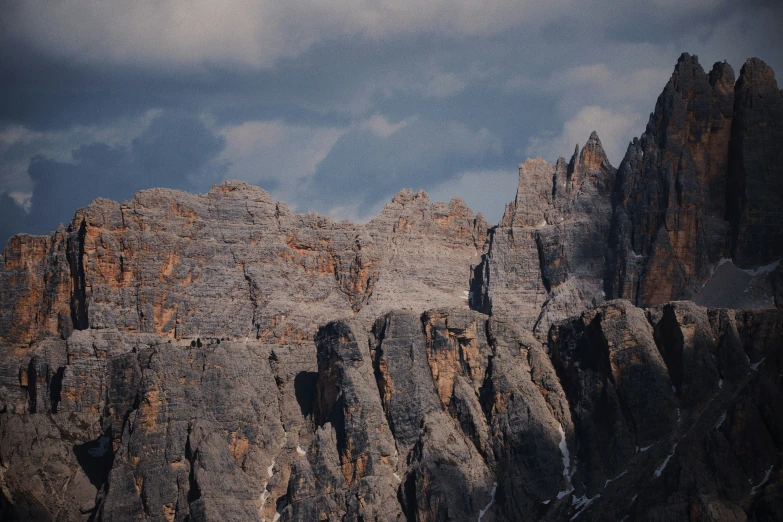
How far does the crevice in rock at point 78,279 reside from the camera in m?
177

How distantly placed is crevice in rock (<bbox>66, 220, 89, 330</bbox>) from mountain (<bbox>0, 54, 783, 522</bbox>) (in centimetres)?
37

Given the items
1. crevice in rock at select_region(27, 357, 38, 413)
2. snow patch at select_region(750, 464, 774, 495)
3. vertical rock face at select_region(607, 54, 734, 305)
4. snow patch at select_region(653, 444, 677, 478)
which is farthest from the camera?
vertical rock face at select_region(607, 54, 734, 305)

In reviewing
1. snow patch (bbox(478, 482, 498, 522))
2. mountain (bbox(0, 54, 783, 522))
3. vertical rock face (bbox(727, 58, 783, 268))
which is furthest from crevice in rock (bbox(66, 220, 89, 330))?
vertical rock face (bbox(727, 58, 783, 268))

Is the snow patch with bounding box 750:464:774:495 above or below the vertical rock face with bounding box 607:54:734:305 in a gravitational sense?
below

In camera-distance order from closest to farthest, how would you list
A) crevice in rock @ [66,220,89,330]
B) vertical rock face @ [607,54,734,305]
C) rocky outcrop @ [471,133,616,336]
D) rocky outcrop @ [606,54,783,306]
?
rocky outcrop @ [606,54,783,306] → vertical rock face @ [607,54,734,305] → crevice in rock @ [66,220,89,330] → rocky outcrop @ [471,133,616,336]

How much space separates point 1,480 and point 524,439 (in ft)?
167

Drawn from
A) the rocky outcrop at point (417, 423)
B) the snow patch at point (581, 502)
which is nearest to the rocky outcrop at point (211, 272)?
the rocky outcrop at point (417, 423)

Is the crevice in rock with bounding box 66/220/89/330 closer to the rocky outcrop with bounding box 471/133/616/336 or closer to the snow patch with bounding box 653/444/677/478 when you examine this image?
the rocky outcrop with bounding box 471/133/616/336

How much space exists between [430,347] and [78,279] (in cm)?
4223

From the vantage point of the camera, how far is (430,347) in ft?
541

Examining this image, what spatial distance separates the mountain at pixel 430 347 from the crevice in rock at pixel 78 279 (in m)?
0.37

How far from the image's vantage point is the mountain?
150375 mm

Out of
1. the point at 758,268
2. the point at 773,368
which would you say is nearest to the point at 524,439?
the point at 773,368

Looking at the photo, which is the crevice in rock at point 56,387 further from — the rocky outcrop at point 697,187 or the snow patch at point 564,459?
the rocky outcrop at point 697,187
